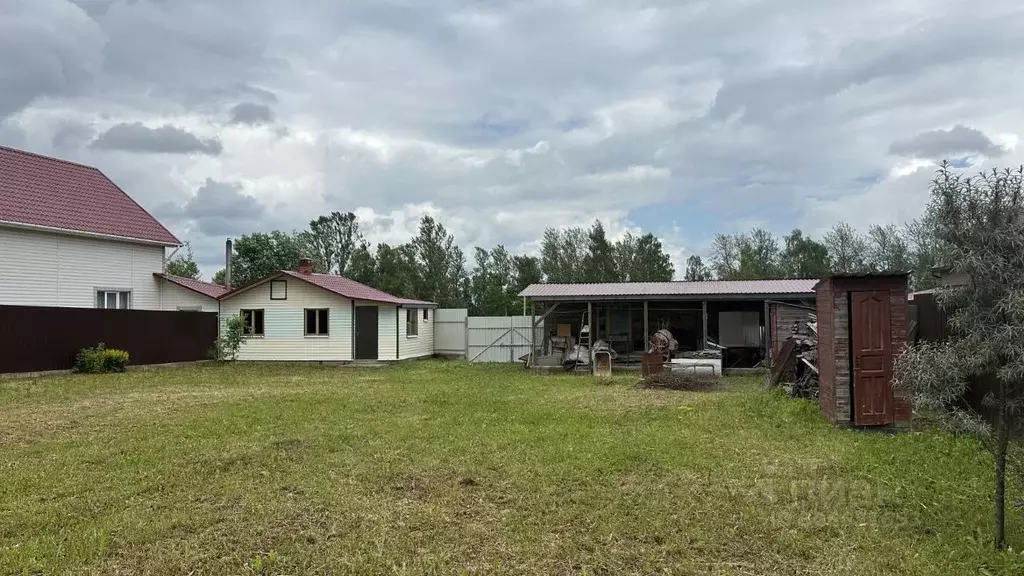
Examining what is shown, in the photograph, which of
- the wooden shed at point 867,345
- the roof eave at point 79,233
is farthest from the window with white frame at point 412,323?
the wooden shed at point 867,345

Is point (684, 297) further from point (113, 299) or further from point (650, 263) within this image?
point (650, 263)

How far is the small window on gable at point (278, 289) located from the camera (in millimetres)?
21203

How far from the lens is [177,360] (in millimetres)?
19703

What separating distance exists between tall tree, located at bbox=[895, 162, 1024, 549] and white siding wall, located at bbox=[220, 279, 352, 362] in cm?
1847

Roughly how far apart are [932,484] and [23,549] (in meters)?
7.04

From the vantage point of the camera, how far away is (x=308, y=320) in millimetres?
21188

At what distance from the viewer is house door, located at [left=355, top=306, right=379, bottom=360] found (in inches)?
827

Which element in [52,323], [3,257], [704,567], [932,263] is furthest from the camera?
[3,257]

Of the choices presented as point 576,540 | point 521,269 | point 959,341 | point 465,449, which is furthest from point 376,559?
point 521,269

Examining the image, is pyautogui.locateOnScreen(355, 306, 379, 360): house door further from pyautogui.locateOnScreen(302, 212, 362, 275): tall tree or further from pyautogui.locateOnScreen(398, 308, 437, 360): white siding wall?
pyautogui.locateOnScreen(302, 212, 362, 275): tall tree

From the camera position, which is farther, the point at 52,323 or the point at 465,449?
the point at 52,323

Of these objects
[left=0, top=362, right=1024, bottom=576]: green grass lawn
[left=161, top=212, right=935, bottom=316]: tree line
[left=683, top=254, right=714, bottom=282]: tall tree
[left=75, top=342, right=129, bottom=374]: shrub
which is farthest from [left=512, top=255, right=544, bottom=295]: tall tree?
[left=0, top=362, right=1024, bottom=576]: green grass lawn

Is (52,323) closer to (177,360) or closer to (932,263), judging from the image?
(177,360)

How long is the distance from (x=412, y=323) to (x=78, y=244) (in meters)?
10.4
